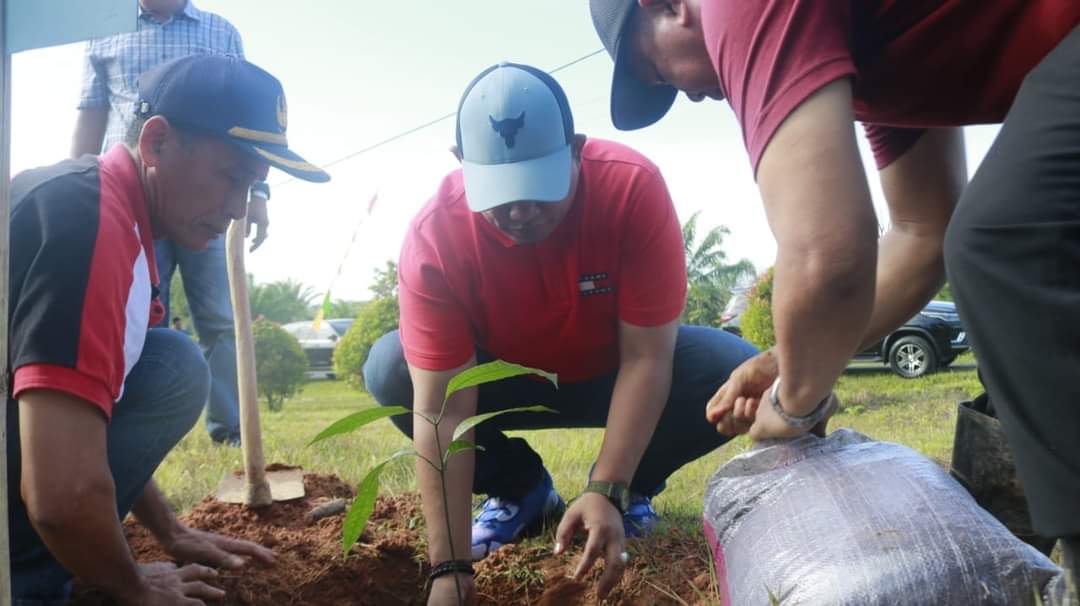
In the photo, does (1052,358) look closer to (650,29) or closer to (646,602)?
(650,29)

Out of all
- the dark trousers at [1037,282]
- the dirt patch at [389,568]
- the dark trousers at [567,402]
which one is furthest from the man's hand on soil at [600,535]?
the dark trousers at [1037,282]

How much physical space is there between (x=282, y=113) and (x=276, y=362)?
7457 mm

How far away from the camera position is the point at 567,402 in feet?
8.10

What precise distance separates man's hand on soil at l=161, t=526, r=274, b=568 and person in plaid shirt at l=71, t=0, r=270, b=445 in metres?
1.43

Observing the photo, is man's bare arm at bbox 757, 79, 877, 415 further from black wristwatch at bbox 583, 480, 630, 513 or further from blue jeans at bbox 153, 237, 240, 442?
blue jeans at bbox 153, 237, 240, 442

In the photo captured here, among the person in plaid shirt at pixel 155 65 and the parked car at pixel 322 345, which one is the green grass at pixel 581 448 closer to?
the person in plaid shirt at pixel 155 65

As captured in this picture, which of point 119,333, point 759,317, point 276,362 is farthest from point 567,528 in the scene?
point 276,362

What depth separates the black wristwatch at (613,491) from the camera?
5.96ft

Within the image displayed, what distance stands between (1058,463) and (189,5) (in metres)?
3.62

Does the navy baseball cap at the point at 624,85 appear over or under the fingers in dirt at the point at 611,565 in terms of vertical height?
over

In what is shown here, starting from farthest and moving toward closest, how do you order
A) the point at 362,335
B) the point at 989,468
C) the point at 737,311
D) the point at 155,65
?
the point at 362,335 < the point at 737,311 < the point at 155,65 < the point at 989,468

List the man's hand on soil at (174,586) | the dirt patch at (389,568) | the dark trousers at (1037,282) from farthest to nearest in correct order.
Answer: the dirt patch at (389,568)
the man's hand on soil at (174,586)
the dark trousers at (1037,282)

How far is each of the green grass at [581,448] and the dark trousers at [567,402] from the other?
0.80 feet

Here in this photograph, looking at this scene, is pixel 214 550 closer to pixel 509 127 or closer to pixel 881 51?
pixel 509 127
